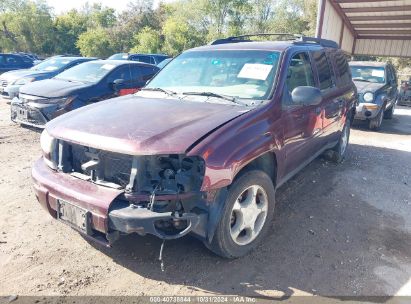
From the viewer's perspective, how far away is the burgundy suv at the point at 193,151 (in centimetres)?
258

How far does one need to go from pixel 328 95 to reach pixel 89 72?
18.2 feet

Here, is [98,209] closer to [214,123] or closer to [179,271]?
[179,271]

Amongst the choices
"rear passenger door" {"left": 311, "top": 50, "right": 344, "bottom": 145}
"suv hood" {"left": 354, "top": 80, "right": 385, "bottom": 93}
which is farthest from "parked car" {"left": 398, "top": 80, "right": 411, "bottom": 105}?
"rear passenger door" {"left": 311, "top": 50, "right": 344, "bottom": 145}

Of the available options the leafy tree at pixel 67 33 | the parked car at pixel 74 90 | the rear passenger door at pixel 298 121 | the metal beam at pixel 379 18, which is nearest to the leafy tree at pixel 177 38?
the leafy tree at pixel 67 33

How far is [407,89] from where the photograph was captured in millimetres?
15312

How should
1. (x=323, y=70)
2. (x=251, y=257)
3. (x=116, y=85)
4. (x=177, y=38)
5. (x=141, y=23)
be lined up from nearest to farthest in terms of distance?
(x=251, y=257)
(x=323, y=70)
(x=116, y=85)
(x=177, y=38)
(x=141, y=23)

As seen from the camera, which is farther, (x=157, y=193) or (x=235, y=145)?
(x=235, y=145)

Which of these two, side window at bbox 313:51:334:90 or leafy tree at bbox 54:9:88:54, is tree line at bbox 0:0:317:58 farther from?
side window at bbox 313:51:334:90

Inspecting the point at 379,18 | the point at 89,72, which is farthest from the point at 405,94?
the point at 89,72

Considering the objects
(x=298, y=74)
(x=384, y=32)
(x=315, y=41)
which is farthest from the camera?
(x=384, y=32)

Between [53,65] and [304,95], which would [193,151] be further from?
[53,65]

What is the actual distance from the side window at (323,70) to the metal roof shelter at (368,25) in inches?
339

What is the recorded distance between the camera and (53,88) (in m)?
6.99

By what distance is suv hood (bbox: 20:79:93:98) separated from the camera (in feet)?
22.1
